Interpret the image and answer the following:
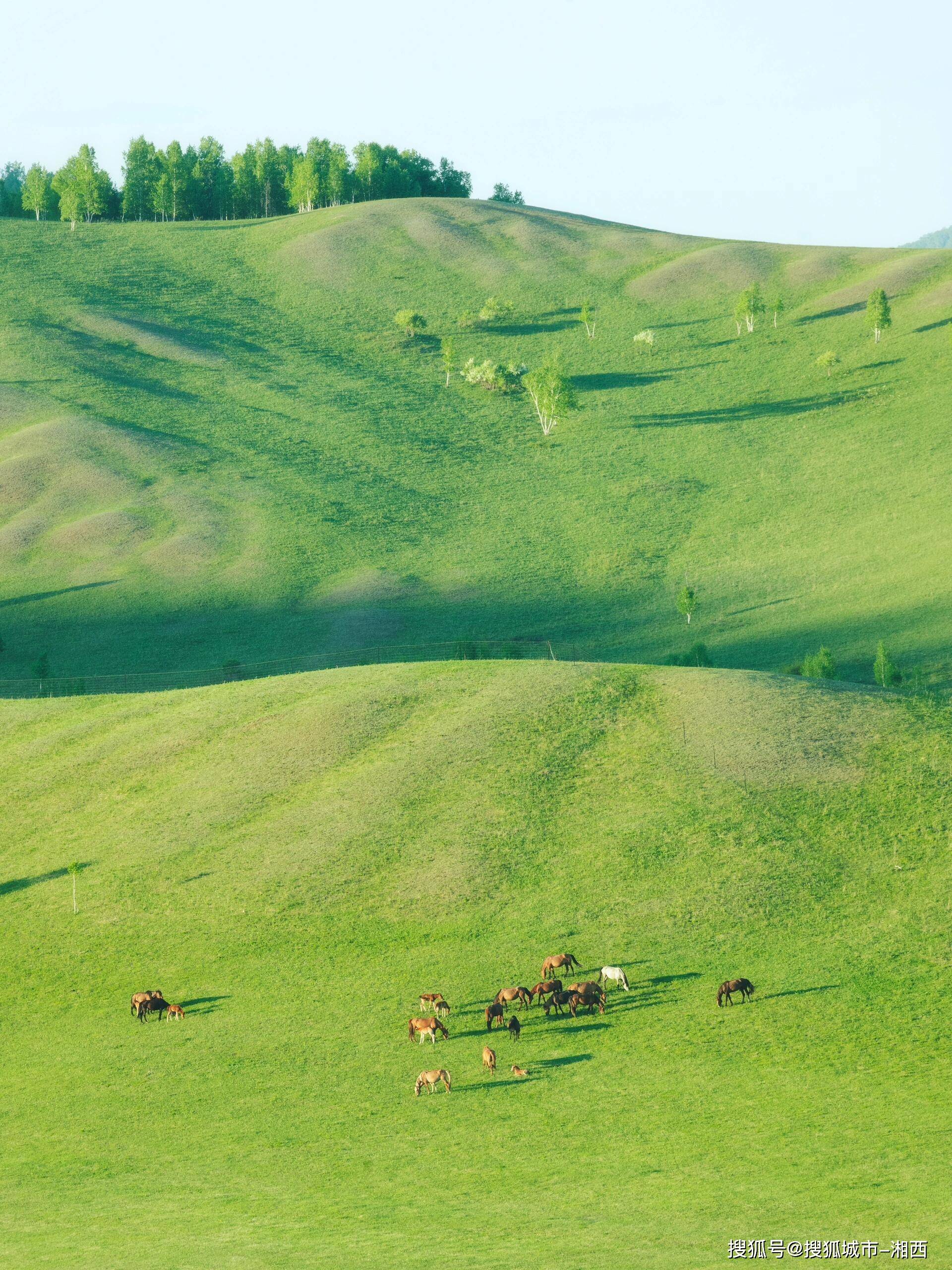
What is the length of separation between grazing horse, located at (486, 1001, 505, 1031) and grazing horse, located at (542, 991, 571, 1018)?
1469 mm

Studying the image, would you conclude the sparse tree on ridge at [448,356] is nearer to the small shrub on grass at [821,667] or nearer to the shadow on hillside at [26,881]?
the small shrub on grass at [821,667]

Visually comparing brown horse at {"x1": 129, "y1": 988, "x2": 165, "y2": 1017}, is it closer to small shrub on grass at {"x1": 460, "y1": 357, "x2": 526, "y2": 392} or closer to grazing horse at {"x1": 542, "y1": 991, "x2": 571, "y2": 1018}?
grazing horse at {"x1": 542, "y1": 991, "x2": 571, "y2": 1018}

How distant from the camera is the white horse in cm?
4231

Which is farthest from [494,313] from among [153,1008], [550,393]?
[153,1008]

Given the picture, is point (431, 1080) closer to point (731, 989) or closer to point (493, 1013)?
point (493, 1013)

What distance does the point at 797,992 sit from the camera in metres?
41.6

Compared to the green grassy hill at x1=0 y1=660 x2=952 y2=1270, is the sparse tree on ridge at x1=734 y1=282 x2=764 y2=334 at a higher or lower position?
higher

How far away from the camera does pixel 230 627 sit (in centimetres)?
10850

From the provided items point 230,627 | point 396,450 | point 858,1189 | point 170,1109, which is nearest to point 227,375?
point 396,450

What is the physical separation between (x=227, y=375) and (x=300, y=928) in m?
125

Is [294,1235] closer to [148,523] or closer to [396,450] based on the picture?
[148,523]

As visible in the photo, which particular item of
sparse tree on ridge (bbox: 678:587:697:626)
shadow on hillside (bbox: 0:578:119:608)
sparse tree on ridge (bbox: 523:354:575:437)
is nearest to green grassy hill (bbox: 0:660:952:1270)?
sparse tree on ridge (bbox: 678:587:697:626)

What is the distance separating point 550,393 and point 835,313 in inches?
1932

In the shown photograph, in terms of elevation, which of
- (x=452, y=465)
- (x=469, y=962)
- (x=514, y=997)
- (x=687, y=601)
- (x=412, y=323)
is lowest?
(x=514, y=997)
